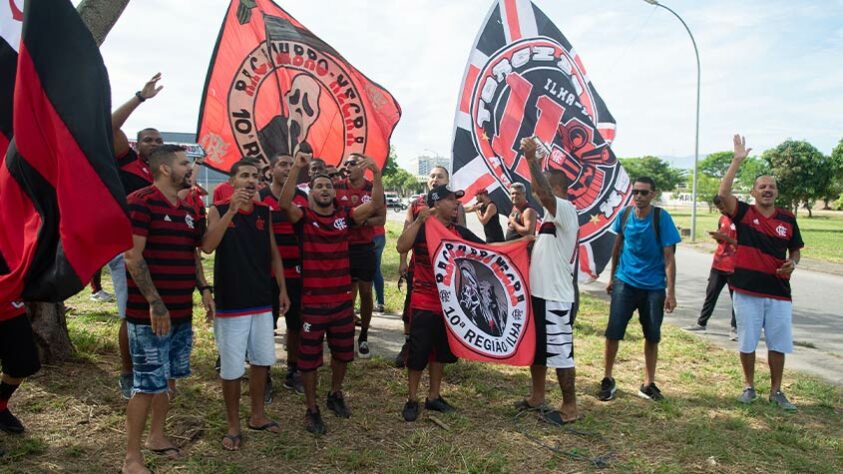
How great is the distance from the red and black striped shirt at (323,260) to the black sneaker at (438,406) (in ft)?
3.85

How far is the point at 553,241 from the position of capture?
179 inches

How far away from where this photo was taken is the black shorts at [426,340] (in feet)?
14.9

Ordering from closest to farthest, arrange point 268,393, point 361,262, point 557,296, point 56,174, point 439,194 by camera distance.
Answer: point 56,174
point 557,296
point 439,194
point 268,393
point 361,262

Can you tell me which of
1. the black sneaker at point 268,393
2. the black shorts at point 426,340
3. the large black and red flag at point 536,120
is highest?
the large black and red flag at point 536,120

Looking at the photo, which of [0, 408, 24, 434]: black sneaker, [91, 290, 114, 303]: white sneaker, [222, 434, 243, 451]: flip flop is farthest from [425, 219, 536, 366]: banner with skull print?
[91, 290, 114, 303]: white sneaker

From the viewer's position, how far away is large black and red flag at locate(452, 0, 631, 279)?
21.7 feet

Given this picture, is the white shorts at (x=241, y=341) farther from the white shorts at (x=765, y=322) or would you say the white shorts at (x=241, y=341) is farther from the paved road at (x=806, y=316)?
the paved road at (x=806, y=316)

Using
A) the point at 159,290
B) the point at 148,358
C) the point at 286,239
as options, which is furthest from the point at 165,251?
the point at 286,239

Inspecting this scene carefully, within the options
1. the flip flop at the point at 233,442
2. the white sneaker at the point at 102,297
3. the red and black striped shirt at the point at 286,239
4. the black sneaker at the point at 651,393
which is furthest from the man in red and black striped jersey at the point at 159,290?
the white sneaker at the point at 102,297

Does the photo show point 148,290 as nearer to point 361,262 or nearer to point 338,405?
point 338,405

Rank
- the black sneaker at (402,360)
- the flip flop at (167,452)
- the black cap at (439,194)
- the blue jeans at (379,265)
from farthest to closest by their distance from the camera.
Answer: the blue jeans at (379,265) → the black sneaker at (402,360) → the black cap at (439,194) → the flip flop at (167,452)

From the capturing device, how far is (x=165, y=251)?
11.4 feet

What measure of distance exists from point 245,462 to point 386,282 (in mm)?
7251

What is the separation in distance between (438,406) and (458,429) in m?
0.37
